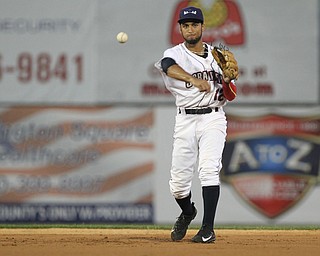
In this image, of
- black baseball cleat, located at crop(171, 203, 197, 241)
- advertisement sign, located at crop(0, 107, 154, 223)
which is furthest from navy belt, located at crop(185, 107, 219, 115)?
advertisement sign, located at crop(0, 107, 154, 223)

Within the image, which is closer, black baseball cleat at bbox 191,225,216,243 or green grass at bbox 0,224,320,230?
black baseball cleat at bbox 191,225,216,243

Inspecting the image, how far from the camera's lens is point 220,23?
423 inches

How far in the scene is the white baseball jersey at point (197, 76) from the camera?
21.7 feet

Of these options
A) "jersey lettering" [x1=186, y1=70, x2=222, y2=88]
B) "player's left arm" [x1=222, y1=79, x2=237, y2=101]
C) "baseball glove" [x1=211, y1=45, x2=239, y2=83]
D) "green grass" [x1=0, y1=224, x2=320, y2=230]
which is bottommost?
"green grass" [x1=0, y1=224, x2=320, y2=230]

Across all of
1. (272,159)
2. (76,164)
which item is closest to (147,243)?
(76,164)

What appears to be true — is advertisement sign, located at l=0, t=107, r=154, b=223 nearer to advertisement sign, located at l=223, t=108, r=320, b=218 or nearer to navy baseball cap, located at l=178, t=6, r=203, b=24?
advertisement sign, located at l=223, t=108, r=320, b=218

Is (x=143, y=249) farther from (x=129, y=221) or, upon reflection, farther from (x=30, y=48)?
(x=30, y=48)

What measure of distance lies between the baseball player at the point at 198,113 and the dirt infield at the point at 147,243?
38cm

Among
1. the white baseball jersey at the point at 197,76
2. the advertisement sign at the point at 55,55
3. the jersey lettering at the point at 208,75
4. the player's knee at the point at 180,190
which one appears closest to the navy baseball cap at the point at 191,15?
the white baseball jersey at the point at 197,76

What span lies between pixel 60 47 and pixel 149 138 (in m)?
1.66

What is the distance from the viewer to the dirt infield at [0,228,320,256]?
19.5 ft

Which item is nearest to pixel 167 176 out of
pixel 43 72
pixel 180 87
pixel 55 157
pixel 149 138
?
pixel 149 138

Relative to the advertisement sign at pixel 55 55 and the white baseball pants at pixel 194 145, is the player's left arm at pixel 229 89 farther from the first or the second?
the advertisement sign at pixel 55 55

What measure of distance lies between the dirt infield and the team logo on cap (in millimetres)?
3053
